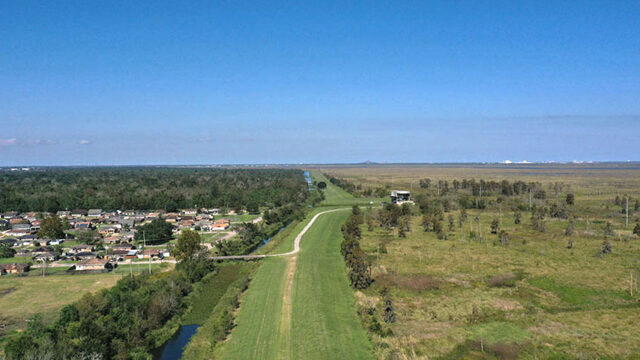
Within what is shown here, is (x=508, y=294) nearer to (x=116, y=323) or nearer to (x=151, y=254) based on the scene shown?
(x=116, y=323)

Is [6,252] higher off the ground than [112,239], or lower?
higher

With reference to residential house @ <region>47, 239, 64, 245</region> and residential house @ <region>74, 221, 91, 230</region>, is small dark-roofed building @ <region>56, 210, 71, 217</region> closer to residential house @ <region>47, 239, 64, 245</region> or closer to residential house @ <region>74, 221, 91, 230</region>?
residential house @ <region>74, 221, 91, 230</region>

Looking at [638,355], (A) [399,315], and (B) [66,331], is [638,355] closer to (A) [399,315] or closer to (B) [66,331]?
(A) [399,315]

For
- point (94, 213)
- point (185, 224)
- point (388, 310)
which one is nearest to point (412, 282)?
point (388, 310)

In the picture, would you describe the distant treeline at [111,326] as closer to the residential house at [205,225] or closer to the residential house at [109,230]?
the residential house at [205,225]

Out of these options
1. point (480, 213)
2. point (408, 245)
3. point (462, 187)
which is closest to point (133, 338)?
point (408, 245)

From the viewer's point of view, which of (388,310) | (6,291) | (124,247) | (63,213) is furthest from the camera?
(63,213)

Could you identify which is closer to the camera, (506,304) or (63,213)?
(506,304)
